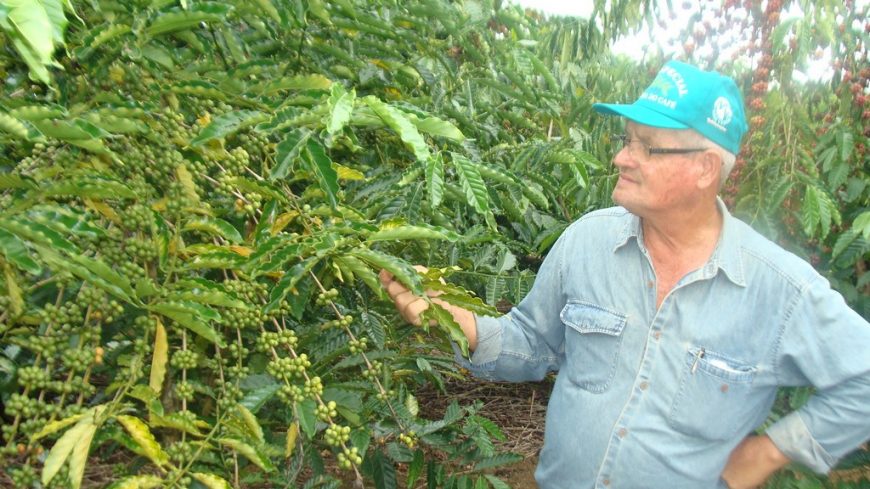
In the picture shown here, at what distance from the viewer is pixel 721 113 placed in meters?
1.68

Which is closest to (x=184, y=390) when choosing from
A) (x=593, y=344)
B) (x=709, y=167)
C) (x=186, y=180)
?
(x=186, y=180)

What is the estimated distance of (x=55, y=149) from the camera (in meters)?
1.48

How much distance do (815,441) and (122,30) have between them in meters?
1.59

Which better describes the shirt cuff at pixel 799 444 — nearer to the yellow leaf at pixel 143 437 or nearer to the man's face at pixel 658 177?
the man's face at pixel 658 177

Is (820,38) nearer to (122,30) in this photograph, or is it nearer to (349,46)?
(349,46)

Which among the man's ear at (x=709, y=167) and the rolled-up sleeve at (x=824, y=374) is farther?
the man's ear at (x=709, y=167)

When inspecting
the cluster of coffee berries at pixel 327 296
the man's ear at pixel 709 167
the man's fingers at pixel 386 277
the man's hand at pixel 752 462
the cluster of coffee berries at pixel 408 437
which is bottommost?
A: the man's hand at pixel 752 462

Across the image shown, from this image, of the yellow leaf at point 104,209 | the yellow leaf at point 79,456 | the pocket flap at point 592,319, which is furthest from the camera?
the pocket flap at point 592,319

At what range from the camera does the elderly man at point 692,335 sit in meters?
1.58

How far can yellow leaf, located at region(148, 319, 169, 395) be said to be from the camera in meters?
1.47

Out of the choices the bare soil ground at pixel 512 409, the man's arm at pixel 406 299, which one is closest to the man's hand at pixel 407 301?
the man's arm at pixel 406 299

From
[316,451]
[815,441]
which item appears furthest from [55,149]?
[815,441]

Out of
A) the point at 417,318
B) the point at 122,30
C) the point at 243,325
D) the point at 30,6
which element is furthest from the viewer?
Answer: the point at 417,318

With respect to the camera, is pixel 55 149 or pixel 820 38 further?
pixel 820 38
